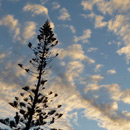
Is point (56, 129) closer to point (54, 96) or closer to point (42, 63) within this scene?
point (54, 96)

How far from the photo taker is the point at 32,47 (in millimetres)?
24500

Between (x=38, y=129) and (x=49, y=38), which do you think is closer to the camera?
(x=38, y=129)

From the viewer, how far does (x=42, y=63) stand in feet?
80.1

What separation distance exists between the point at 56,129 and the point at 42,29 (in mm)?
9000

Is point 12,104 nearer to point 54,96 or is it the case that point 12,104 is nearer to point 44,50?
point 54,96

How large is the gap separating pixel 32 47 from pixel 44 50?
110 centimetres

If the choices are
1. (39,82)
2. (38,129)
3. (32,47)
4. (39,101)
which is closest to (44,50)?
(32,47)

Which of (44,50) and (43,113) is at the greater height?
(44,50)

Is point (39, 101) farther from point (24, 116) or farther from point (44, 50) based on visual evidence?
point (44, 50)

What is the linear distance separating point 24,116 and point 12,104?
141 cm

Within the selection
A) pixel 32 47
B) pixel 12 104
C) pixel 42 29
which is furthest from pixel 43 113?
pixel 42 29

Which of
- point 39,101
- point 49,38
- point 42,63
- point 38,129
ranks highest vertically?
point 49,38

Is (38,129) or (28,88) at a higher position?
(28,88)

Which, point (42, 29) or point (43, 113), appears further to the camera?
point (42, 29)
